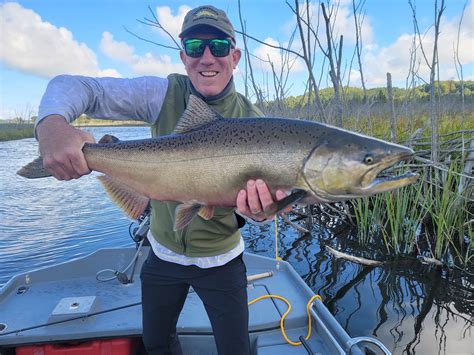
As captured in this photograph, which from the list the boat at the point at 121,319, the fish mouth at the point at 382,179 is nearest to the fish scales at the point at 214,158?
the fish mouth at the point at 382,179

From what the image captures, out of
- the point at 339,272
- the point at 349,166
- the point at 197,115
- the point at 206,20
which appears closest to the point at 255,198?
the point at 349,166

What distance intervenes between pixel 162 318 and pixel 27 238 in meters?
9.05

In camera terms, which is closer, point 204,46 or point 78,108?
point 78,108

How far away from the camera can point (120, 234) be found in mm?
10352

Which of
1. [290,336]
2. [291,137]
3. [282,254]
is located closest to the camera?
[291,137]

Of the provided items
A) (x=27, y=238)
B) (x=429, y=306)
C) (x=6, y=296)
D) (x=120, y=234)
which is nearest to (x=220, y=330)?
(x=6, y=296)

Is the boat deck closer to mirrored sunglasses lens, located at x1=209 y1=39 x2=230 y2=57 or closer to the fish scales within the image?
the fish scales

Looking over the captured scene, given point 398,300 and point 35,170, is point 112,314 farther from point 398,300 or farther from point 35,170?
point 398,300

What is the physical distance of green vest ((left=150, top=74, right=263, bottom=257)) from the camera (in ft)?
8.52

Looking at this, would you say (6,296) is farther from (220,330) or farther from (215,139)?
(215,139)

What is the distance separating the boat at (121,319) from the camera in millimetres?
3355

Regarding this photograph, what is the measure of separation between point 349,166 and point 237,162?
0.68 meters

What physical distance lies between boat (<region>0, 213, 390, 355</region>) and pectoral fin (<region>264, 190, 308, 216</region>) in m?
1.63

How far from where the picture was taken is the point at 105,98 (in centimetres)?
252
